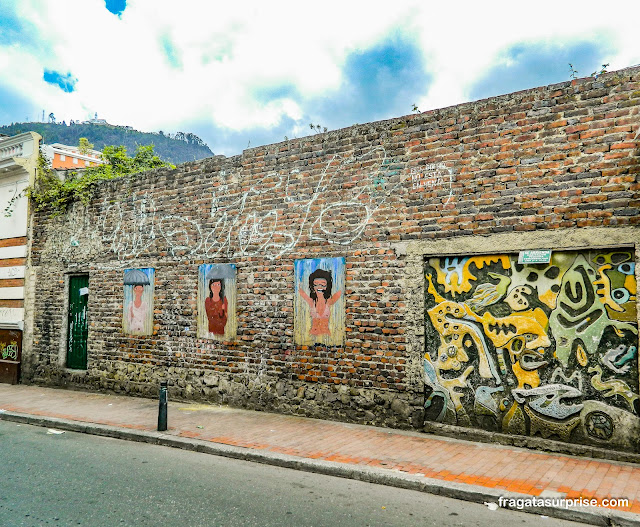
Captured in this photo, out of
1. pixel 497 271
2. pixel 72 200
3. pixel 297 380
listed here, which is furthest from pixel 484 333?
pixel 72 200

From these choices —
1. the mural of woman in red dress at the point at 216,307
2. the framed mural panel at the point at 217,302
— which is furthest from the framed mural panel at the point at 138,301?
the mural of woman in red dress at the point at 216,307

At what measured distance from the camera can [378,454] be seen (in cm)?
602

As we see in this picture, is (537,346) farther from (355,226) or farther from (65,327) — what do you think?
(65,327)

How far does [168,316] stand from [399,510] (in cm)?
672

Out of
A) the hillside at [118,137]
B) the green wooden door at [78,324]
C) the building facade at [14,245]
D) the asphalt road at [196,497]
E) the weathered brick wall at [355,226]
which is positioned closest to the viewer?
the asphalt road at [196,497]

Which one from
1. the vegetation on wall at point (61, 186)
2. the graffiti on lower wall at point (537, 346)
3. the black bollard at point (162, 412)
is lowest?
the black bollard at point (162, 412)

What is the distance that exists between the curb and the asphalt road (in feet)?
0.32

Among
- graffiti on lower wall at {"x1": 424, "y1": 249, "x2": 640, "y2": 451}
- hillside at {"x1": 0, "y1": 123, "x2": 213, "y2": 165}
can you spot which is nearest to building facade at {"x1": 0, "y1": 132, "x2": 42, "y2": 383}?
graffiti on lower wall at {"x1": 424, "y1": 249, "x2": 640, "y2": 451}

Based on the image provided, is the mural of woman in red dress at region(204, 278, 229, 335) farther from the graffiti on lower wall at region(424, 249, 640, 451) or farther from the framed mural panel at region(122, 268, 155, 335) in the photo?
the graffiti on lower wall at region(424, 249, 640, 451)

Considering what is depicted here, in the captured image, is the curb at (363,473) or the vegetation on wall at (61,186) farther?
the vegetation on wall at (61,186)

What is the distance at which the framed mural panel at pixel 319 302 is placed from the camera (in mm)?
7852

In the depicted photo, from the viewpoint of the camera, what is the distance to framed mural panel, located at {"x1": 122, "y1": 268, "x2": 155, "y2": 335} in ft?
33.6

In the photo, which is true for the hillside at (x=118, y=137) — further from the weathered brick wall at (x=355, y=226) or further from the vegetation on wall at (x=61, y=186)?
the weathered brick wall at (x=355, y=226)

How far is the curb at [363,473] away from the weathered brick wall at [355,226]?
1910mm
